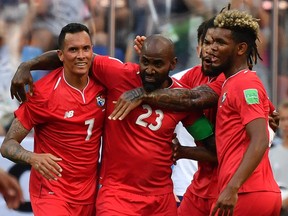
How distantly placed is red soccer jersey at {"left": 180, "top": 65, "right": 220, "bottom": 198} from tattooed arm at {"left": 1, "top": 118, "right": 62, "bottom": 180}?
3.73 feet

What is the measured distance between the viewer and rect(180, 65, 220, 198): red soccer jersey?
769cm

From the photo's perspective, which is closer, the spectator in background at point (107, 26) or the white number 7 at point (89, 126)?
the white number 7 at point (89, 126)

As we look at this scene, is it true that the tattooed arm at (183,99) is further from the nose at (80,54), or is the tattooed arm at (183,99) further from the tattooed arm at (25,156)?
the tattooed arm at (25,156)

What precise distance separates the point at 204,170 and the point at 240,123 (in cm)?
101

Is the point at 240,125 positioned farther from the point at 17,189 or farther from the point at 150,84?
the point at 17,189

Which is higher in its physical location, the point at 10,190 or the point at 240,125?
the point at 240,125

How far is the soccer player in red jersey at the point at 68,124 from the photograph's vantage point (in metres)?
7.55

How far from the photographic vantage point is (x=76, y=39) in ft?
24.9

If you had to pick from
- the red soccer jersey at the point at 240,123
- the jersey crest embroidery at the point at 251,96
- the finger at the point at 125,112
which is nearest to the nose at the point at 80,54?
the finger at the point at 125,112

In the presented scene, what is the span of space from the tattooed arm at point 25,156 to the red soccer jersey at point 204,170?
114cm

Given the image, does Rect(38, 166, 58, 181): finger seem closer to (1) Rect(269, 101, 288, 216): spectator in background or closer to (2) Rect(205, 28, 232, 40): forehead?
(2) Rect(205, 28, 232, 40): forehead

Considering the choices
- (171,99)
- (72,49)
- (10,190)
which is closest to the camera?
(171,99)

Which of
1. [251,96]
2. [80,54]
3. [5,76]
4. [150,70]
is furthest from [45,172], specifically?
[5,76]

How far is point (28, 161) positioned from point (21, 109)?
473 millimetres
